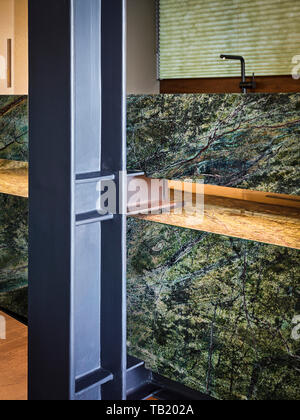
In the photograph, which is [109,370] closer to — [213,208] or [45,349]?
[45,349]

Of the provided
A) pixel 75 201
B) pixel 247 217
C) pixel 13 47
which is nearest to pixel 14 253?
pixel 247 217

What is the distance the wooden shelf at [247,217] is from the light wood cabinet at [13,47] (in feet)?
7.06

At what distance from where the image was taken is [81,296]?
148cm

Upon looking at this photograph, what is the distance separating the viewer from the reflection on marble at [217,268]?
166 cm

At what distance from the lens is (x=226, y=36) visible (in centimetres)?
399

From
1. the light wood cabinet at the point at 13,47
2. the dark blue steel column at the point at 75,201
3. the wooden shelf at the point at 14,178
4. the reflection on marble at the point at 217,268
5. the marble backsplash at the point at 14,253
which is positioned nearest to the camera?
the dark blue steel column at the point at 75,201

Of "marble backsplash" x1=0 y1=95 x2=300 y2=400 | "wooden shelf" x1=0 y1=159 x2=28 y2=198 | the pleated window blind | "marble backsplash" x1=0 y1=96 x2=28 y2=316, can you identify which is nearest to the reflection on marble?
"marble backsplash" x1=0 y1=95 x2=300 y2=400

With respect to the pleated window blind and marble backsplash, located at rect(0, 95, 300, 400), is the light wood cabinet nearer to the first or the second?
the pleated window blind

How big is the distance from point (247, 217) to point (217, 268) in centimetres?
39

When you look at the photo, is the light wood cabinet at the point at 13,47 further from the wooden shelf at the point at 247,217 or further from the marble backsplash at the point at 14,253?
the wooden shelf at the point at 247,217

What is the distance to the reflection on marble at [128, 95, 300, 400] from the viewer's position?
1.66 meters

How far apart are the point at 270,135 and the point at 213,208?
24.2 inches

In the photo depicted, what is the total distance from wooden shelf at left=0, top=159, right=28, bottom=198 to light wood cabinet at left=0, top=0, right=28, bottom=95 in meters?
0.66

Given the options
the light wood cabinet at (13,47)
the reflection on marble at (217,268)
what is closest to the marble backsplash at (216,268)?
the reflection on marble at (217,268)
